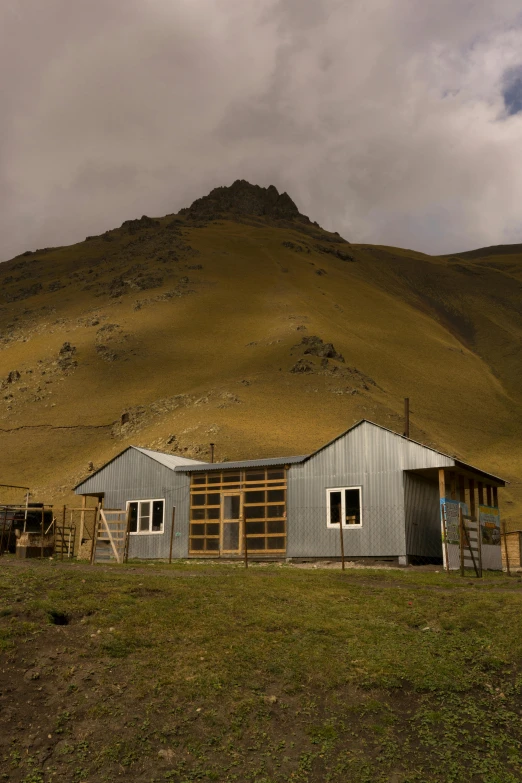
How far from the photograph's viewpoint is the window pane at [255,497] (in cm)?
3341

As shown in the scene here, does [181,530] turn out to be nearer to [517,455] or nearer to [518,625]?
[518,625]

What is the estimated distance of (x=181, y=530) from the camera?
1369 inches

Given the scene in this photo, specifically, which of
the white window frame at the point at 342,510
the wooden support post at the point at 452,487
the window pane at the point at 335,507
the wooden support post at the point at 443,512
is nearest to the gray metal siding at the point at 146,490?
the white window frame at the point at 342,510

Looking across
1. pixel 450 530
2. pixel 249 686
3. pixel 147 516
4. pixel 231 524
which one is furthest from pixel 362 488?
pixel 249 686

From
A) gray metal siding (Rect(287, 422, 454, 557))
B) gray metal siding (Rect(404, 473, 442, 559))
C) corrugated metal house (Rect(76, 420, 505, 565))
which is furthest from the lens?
corrugated metal house (Rect(76, 420, 505, 565))

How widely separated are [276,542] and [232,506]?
8.97ft

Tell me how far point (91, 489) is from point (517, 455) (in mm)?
46705

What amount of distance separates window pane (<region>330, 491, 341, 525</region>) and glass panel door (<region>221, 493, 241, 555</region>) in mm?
4576

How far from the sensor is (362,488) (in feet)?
100

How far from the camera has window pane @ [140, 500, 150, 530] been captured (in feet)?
118

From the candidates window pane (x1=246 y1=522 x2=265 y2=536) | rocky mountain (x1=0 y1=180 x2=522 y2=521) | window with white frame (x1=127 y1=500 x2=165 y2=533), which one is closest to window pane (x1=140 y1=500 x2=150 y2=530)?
window with white frame (x1=127 y1=500 x2=165 y2=533)

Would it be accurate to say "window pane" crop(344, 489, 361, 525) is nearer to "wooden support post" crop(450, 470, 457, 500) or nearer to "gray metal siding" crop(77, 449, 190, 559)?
"wooden support post" crop(450, 470, 457, 500)

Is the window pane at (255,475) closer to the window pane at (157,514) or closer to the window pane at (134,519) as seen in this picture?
the window pane at (157,514)

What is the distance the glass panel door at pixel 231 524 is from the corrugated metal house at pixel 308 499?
4 centimetres
